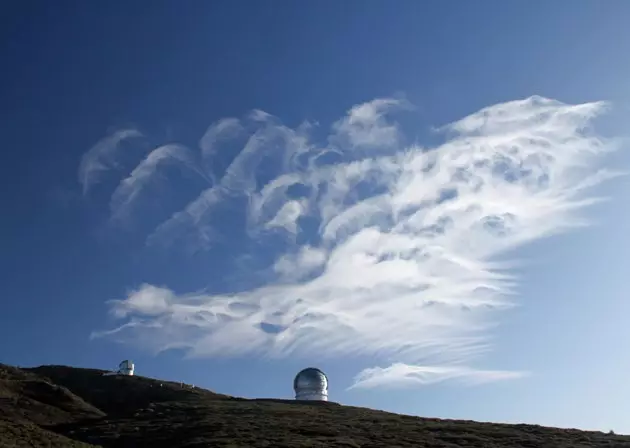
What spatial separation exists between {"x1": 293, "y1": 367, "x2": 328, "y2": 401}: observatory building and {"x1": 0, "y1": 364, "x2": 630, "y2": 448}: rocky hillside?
3728mm

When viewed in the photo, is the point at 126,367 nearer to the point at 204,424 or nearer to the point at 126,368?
the point at 126,368

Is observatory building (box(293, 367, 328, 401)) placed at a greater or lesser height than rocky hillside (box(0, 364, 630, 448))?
greater

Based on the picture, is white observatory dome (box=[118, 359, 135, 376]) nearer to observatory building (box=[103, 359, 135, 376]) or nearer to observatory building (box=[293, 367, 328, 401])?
observatory building (box=[103, 359, 135, 376])

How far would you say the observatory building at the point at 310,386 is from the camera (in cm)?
8188

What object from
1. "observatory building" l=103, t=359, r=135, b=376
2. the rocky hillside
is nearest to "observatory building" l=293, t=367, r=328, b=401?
the rocky hillside

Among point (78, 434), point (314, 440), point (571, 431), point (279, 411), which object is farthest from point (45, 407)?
point (571, 431)

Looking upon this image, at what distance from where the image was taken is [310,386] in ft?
269

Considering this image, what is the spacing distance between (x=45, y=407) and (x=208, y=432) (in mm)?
19854

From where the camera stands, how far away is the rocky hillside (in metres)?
48.9

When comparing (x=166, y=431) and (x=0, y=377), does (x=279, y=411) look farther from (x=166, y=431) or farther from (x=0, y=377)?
(x=0, y=377)

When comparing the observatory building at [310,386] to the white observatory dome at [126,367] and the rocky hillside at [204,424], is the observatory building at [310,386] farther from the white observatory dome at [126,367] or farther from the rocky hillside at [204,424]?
the white observatory dome at [126,367]

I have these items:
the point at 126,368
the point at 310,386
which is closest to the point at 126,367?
the point at 126,368

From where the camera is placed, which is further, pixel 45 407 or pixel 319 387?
pixel 319 387

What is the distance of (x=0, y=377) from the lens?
70.3m
